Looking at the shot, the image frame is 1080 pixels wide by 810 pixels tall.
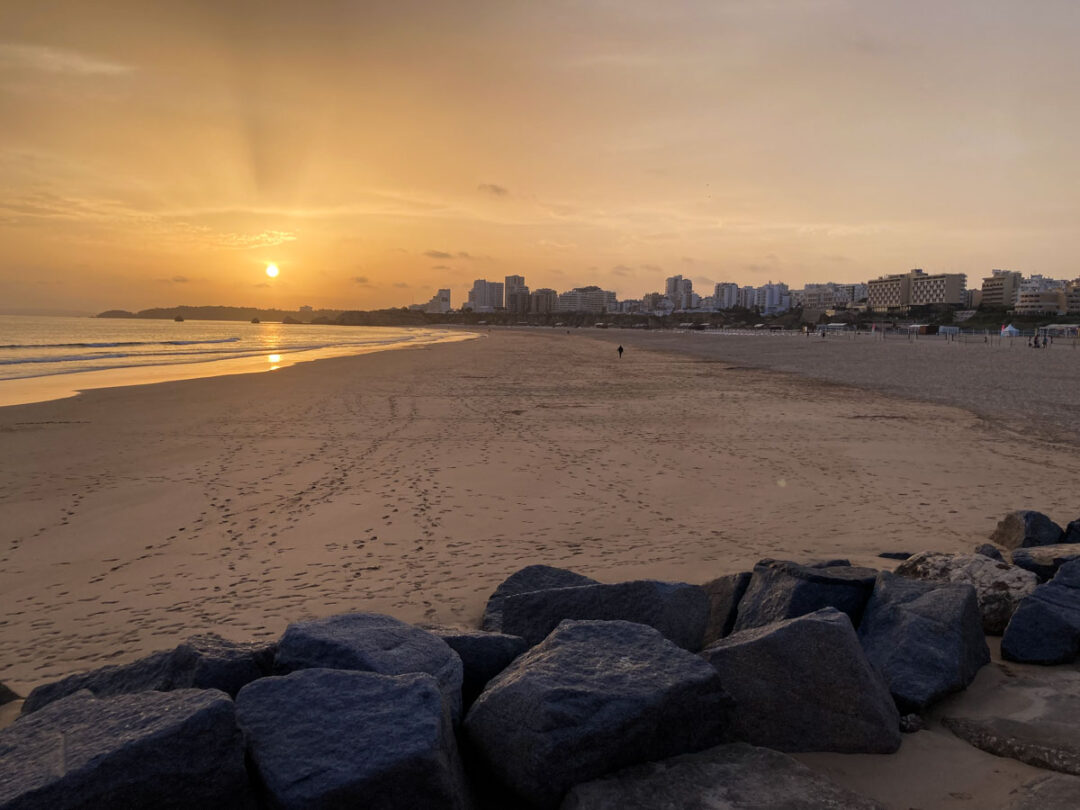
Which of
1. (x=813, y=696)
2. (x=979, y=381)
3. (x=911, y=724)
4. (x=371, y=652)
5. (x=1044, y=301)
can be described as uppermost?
(x=1044, y=301)

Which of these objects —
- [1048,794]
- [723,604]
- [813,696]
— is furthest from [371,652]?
[1048,794]

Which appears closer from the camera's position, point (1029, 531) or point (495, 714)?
point (495, 714)

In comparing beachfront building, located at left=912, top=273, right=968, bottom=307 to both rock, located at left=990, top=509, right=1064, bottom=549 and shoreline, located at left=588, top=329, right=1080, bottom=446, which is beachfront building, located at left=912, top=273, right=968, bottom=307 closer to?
shoreline, located at left=588, top=329, right=1080, bottom=446

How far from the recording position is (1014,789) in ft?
10.3

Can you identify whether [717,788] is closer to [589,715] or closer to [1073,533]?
[589,715]

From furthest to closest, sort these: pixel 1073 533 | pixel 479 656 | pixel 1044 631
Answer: pixel 1073 533 < pixel 1044 631 < pixel 479 656

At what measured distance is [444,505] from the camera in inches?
352

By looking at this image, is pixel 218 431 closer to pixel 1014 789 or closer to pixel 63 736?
pixel 63 736

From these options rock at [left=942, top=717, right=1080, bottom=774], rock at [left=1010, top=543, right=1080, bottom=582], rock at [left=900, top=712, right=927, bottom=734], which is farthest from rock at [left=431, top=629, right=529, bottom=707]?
rock at [left=1010, top=543, right=1080, bottom=582]

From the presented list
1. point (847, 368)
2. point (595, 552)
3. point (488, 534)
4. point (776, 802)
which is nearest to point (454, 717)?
point (776, 802)

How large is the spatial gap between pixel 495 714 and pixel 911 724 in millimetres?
2301

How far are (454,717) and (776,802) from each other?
5.03 ft

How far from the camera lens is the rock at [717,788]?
9.26 ft

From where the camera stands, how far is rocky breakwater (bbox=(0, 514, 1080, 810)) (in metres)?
2.69
